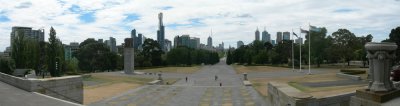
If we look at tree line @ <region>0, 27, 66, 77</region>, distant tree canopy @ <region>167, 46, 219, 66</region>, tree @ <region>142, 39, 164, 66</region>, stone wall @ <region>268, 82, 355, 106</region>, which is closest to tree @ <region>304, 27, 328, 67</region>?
distant tree canopy @ <region>167, 46, 219, 66</region>

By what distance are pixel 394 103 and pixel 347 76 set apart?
3705 cm

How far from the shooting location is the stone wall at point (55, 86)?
17.3 m

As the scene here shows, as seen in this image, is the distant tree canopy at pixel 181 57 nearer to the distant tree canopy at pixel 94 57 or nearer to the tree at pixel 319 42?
the distant tree canopy at pixel 94 57

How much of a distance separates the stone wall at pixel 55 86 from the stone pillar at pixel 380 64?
13.3 meters

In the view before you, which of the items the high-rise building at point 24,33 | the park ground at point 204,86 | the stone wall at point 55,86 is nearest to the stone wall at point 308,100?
the park ground at point 204,86

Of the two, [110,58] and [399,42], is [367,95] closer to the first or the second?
[399,42]

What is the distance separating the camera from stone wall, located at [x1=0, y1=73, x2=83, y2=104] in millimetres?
17344

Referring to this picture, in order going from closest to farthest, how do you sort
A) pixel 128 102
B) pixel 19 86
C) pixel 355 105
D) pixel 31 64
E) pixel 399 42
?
pixel 355 105 < pixel 19 86 < pixel 128 102 < pixel 31 64 < pixel 399 42

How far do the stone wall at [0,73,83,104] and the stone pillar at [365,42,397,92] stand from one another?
13.3 metres

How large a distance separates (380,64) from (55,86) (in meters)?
13.8

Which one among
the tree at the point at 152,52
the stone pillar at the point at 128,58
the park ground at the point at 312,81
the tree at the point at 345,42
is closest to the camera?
the park ground at the point at 312,81

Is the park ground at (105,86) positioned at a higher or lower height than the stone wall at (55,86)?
lower

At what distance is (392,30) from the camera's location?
62375mm

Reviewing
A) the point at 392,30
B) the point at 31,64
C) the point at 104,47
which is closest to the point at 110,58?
the point at 104,47
